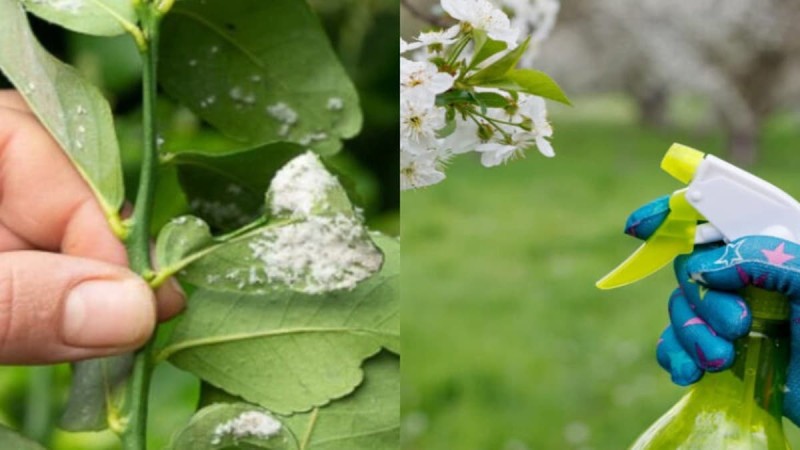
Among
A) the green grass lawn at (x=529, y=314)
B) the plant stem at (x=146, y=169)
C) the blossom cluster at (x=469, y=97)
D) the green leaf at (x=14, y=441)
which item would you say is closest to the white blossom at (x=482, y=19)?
the blossom cluster at (x=469, y=97)

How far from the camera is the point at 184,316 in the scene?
1.33ft

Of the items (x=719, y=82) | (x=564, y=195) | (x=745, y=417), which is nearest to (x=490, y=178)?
(x=564, y=195)

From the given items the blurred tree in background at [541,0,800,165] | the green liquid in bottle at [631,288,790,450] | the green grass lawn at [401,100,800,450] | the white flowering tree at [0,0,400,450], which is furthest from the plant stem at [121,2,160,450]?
the blurred tree in background at [541,0,800,165]

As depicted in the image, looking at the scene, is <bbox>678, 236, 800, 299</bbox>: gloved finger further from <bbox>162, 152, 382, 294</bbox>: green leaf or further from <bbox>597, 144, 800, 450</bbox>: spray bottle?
<bbox>162, 152, 382, 294</bbox>: green leaf

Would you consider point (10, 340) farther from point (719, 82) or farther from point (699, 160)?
point (719, 82)

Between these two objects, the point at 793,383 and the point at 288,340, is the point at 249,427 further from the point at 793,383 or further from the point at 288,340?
the point at 793,383

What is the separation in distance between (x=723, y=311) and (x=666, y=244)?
0.11 ft

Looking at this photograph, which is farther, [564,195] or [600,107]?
[600,107]

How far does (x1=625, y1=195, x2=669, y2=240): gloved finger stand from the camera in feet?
1.38

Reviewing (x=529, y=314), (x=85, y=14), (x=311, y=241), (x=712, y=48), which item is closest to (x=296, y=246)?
(x=311, y=241)

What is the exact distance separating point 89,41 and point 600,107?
3.24 m

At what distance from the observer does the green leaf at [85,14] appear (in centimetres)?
39

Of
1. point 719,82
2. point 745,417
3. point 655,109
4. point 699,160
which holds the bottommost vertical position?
point 655,109

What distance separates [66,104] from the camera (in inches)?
15.3
